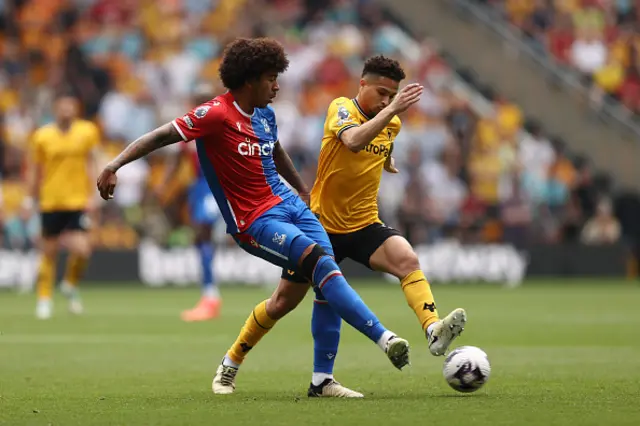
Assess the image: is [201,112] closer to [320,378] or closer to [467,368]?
[320,378]

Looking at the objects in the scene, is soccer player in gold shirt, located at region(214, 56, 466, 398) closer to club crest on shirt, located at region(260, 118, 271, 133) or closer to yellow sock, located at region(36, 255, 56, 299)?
club crest on shirt, located at region(260, 118, 271, 133)

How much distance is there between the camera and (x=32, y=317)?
51.7 feet

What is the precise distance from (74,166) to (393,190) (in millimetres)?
8287

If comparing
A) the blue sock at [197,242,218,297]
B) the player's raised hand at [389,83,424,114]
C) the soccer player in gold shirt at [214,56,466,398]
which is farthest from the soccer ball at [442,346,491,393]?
the blue sock at [197,242,218,297]

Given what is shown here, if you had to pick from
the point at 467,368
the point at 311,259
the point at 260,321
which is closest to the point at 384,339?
the point at 467,368

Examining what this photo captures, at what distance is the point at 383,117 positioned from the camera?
7566 millimetres

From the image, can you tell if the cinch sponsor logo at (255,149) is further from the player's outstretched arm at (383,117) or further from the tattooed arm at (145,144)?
the player's outstretched arm at (383,117)

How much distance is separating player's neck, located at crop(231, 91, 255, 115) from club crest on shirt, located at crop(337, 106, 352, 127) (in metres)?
0.57

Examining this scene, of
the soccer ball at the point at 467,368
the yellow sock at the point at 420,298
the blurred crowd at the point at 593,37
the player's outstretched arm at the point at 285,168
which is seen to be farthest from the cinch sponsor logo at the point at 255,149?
the blurred crowd at the point at 593,37

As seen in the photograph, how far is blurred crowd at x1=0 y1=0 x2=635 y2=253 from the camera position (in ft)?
74.9

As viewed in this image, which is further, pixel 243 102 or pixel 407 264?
pixel 407 264

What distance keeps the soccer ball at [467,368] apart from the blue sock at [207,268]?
837cm

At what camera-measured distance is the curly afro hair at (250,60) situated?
7789 mm

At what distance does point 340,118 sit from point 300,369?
2.61 m
